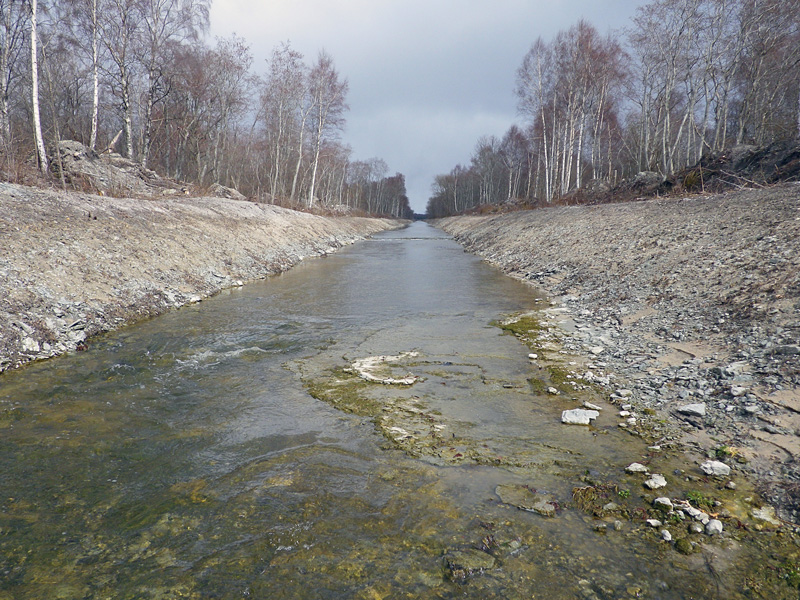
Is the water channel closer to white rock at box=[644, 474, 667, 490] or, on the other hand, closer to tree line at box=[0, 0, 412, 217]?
white rock at box=[644, 474, 667, 490]

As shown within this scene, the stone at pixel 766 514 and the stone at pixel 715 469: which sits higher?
the stone at pixel 715 469

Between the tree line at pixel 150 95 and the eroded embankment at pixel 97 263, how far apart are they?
358cm

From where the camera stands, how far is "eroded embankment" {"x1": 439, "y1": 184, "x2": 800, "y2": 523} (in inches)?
157

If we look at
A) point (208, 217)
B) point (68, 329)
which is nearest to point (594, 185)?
point (208, 217)

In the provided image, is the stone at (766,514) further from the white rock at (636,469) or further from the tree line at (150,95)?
the tree line at (150,95)

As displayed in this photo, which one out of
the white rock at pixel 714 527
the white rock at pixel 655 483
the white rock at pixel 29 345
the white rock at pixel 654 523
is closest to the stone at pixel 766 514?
the white rock at pixel 714 527

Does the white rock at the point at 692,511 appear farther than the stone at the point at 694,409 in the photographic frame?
No

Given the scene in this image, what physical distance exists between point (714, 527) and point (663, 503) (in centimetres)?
33

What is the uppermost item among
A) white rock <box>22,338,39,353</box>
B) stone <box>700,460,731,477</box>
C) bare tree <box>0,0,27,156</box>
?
bare tree <box>0,0,27,156</box>

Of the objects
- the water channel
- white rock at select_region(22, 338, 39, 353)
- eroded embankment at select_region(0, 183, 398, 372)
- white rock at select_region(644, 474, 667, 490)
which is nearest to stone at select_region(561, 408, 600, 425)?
the water channel

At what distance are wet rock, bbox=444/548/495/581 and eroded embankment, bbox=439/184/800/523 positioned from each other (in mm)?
2227

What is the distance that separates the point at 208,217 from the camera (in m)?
16.2

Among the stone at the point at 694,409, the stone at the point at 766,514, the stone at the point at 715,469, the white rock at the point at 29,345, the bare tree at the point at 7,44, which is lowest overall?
the stone at the point at 766,514

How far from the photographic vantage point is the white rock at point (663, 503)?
125 inches
